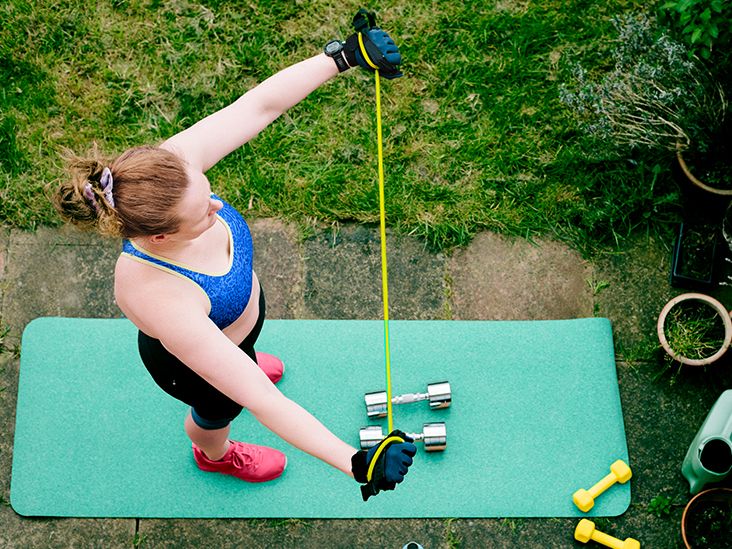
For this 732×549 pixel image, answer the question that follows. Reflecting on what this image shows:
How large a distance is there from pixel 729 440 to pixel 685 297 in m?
0.62

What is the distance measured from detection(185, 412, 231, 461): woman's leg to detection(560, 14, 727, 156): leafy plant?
208cm

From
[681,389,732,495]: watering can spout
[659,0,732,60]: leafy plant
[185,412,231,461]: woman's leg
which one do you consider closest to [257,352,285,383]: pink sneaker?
[185,412,231,461]: woman's leg

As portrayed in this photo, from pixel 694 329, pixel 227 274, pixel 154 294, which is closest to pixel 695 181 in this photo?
pixel 694 329

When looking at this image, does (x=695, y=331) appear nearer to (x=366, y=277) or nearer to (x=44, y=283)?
(x=366, y=277)

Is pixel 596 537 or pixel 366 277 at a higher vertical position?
pixel 366 277

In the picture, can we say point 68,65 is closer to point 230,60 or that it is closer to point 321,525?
point 230,60

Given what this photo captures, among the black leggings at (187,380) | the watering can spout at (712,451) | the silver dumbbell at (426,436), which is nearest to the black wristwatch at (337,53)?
the black leggings at (187,380)

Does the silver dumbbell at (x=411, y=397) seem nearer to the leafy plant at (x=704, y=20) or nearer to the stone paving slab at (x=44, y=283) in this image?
the stone paving slab at (x=44, y=283)

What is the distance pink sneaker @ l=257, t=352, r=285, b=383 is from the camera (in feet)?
10.3

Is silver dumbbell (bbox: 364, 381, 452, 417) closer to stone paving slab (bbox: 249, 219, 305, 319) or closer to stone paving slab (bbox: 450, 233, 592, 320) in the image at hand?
stone paving slab (bbox: 450, 233, 592, 320)

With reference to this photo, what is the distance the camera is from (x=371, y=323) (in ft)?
10.9

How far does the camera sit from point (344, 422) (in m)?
3.20

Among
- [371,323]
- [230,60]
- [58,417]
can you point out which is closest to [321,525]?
[371,323]

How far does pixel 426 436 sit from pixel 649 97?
173 centimetres
